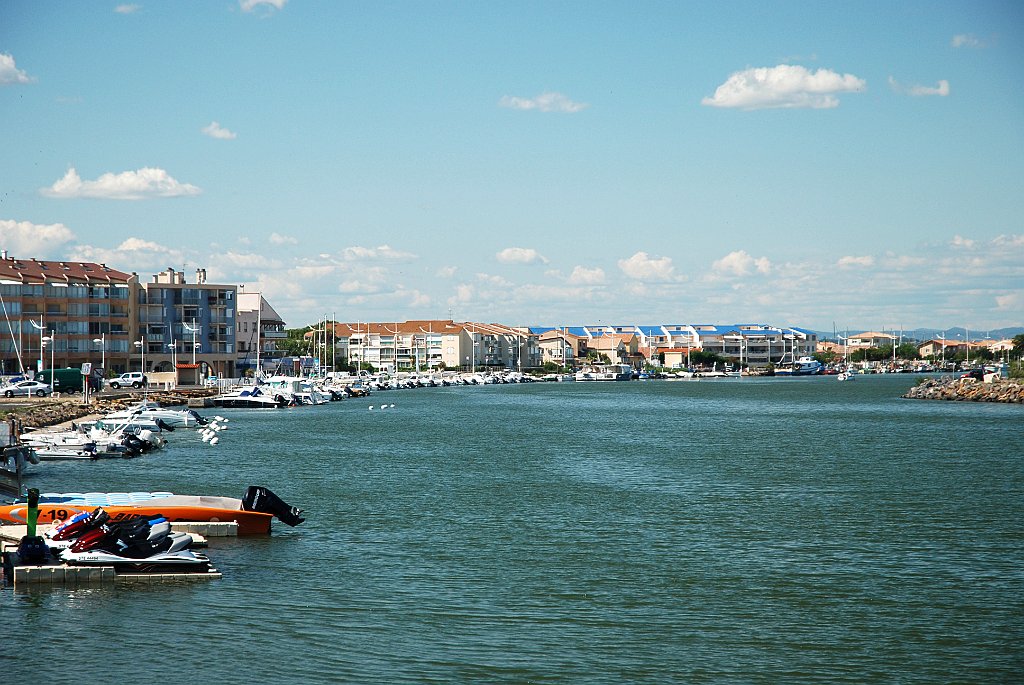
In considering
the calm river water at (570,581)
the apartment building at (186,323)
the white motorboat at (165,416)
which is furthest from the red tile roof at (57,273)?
the calm river water at (570,581)

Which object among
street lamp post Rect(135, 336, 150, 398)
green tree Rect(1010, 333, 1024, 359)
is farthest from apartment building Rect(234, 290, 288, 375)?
green tree Rect(1010, 333, 1024, 359)

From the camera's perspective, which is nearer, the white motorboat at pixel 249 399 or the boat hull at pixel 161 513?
the boat hull at pixel 161 513

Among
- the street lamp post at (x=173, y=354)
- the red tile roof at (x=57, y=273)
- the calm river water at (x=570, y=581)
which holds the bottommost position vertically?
the calm river water at (x=570, y=581)

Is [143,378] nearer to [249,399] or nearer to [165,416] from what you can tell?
[249,399]

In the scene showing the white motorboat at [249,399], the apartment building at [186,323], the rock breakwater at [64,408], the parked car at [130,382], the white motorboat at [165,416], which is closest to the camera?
the rock breakwater at [64,408]

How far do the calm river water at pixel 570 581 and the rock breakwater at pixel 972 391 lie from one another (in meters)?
62.2

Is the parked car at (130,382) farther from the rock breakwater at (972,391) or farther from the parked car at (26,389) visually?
the rock breakwater at (972,391)

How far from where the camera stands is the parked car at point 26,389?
7969 centimetres

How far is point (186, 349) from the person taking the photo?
389ft

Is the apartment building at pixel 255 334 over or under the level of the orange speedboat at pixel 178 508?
over

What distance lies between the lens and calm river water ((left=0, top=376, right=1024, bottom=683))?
696 inches

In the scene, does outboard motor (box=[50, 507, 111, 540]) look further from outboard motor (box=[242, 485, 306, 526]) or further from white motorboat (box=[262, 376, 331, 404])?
white motorboat (box=[262, 376, 331, 404])

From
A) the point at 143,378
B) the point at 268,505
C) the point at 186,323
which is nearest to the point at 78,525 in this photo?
the point at 268,505

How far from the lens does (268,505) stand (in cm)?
2772
